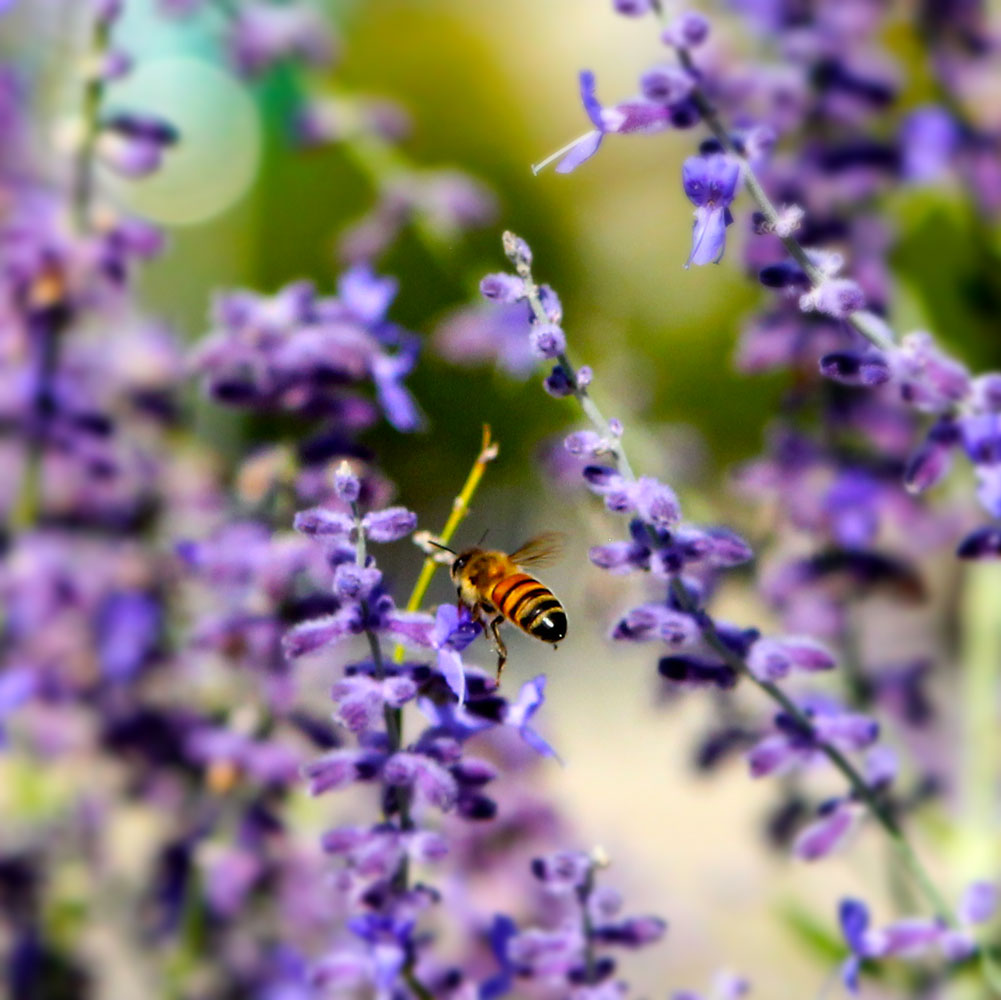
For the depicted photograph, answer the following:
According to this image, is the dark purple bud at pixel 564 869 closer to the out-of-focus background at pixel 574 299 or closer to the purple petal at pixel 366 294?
the out-of-focus background at pixel 574 299

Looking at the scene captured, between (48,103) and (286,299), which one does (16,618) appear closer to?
(286,299)

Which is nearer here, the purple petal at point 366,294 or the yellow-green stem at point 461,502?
the yellow-green stem at point 461,502

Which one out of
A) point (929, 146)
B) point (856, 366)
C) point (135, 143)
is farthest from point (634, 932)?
point (929, 146)

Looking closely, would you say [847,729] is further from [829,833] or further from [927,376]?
[927,376]

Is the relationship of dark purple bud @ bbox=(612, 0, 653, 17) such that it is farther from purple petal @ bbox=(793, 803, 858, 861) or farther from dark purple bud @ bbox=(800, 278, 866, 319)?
purple petal @ bbox=(793, 803, 858, 861)

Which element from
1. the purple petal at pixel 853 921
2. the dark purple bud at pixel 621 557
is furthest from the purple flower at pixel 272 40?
the purple petal at pixel 853 921

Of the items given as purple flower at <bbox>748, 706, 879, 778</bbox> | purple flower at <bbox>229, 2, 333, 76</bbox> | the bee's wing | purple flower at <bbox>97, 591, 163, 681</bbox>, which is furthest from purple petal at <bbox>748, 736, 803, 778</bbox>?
purple flower at <bbox>229, 2, 333, 76</bbox>
